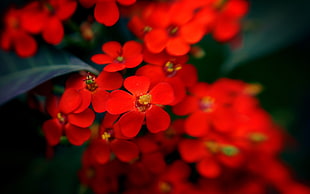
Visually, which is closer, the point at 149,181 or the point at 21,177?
the point at 149,181

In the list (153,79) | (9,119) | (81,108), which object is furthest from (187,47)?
(9,119)

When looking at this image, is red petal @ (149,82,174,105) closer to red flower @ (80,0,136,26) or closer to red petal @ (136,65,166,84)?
red petal @ (136,65,166,84)

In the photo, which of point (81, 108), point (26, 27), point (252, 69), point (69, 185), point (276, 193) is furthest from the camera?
point (252, 69)

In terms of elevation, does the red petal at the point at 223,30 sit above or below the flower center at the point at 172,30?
above

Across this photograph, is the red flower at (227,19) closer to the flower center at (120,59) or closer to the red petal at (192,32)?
the red petal at (192,32)

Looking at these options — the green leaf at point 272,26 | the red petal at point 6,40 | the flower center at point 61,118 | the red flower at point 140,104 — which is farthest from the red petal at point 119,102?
the green leaf at point 272,26

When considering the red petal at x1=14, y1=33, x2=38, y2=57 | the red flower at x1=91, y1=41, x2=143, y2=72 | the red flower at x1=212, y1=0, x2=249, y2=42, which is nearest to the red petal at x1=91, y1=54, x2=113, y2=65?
the red flower at x1=91, y1=41, x2=143, y2=72

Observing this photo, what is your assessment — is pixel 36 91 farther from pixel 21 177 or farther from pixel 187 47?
pixel 21 177
